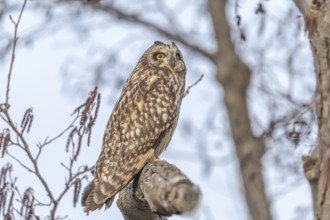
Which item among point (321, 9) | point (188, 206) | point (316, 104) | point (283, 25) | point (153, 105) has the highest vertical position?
point (283, 25)

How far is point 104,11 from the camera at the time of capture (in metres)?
13.0

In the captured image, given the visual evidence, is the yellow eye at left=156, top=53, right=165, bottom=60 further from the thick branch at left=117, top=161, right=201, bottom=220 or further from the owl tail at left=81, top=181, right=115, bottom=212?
the thick branch at left=117, top=161, right=201, bottom=220

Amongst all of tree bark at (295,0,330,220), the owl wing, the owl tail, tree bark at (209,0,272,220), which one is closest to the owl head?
the owl wing

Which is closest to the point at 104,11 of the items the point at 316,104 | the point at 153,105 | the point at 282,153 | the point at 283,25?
the point at 283,25

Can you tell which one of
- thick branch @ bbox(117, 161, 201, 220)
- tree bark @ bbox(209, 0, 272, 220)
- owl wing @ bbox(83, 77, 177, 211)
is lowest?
thick branch @ bbox(117, 161, 201, 220)

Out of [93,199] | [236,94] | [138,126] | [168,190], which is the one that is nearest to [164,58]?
[138,126]

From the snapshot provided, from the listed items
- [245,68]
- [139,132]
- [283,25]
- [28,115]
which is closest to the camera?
[28,115]

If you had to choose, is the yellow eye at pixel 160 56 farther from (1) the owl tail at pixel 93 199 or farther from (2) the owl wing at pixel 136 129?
(1) the owl tail at pixel 93 199

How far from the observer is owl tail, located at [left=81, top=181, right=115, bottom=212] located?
527 cm

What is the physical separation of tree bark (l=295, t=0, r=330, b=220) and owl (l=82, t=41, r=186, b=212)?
1.34 m

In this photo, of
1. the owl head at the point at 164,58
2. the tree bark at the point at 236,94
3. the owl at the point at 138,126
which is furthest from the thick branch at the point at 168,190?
the tree bark at the point at 236,94

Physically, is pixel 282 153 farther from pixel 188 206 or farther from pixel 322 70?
pixel 188 206

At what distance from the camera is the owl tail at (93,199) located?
17.3 ft

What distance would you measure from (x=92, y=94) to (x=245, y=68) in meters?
6.97
